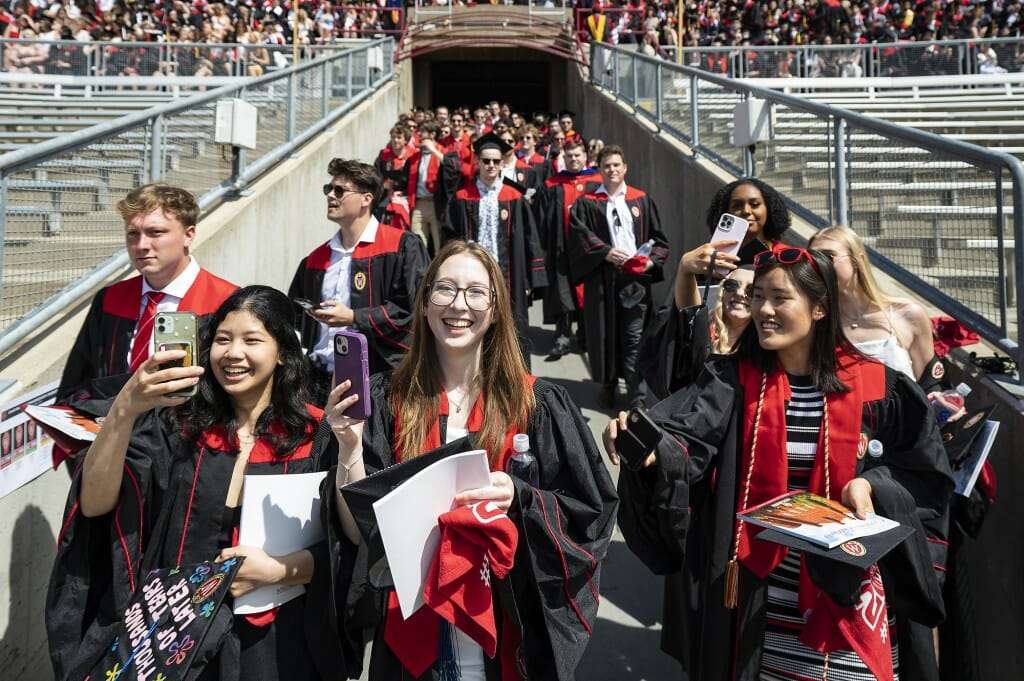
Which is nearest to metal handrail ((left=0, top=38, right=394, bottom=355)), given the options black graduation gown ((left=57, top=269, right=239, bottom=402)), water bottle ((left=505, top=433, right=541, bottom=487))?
black graduation gown ((left=57, top=269, right=239, bottom=402))

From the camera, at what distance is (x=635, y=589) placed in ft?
14.6

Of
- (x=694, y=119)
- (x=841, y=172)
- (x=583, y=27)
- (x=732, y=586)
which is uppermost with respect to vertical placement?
(x=583, y=27)

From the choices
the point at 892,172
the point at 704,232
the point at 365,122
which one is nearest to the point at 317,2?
the point at 365,122

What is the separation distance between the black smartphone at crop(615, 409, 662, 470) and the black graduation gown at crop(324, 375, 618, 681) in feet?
0.40

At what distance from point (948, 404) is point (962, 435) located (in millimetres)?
228

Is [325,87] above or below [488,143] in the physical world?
above

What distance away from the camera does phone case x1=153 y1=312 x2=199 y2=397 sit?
7.55ft

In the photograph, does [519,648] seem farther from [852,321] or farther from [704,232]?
[704,232]

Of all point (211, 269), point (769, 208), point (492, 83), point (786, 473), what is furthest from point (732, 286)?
point (492, 83)

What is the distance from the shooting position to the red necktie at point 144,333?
3348 mm

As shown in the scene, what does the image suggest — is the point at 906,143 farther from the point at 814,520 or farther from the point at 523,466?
the point at 523,466

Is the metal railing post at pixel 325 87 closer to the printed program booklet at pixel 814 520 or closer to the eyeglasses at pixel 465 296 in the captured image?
the eyeglasses at pixel 465 296

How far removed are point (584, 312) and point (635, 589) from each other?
11.7ft

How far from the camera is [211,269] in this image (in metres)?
6.09
